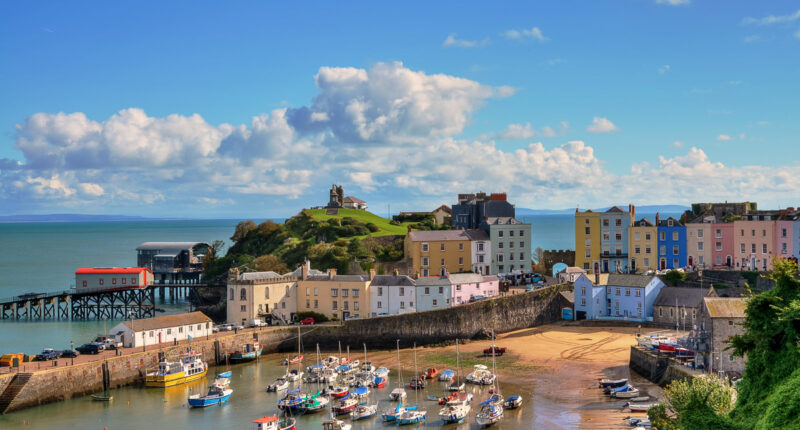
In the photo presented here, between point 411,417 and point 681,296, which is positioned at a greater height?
point 681,296

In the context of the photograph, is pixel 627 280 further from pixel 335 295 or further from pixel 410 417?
pixel 410 417

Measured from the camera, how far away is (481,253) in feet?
242

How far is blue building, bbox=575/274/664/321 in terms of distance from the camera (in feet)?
193

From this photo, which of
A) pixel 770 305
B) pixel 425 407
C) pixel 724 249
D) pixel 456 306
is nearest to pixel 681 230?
pixel 724 249

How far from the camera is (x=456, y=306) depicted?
192ft

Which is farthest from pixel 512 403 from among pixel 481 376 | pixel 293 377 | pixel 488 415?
pixel 293 377

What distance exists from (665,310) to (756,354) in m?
38.7

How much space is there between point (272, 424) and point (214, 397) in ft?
25.9

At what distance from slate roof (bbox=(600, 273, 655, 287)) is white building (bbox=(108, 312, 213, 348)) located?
3486 centimetres

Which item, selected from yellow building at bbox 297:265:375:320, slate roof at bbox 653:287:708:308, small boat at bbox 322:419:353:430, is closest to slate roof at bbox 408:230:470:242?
yellow building at bbox 297:265:375:320

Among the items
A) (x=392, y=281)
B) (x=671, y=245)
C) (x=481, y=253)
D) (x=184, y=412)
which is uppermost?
(x=671, y=245)

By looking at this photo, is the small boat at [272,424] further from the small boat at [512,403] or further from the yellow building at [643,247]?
the yellow building at [643,247]

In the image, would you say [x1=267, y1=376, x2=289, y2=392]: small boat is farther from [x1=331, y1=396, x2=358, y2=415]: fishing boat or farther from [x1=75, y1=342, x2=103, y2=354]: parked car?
[x1=75, y1=342, x2=103, y2=354]: parked car

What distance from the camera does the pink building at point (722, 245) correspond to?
221 ft
